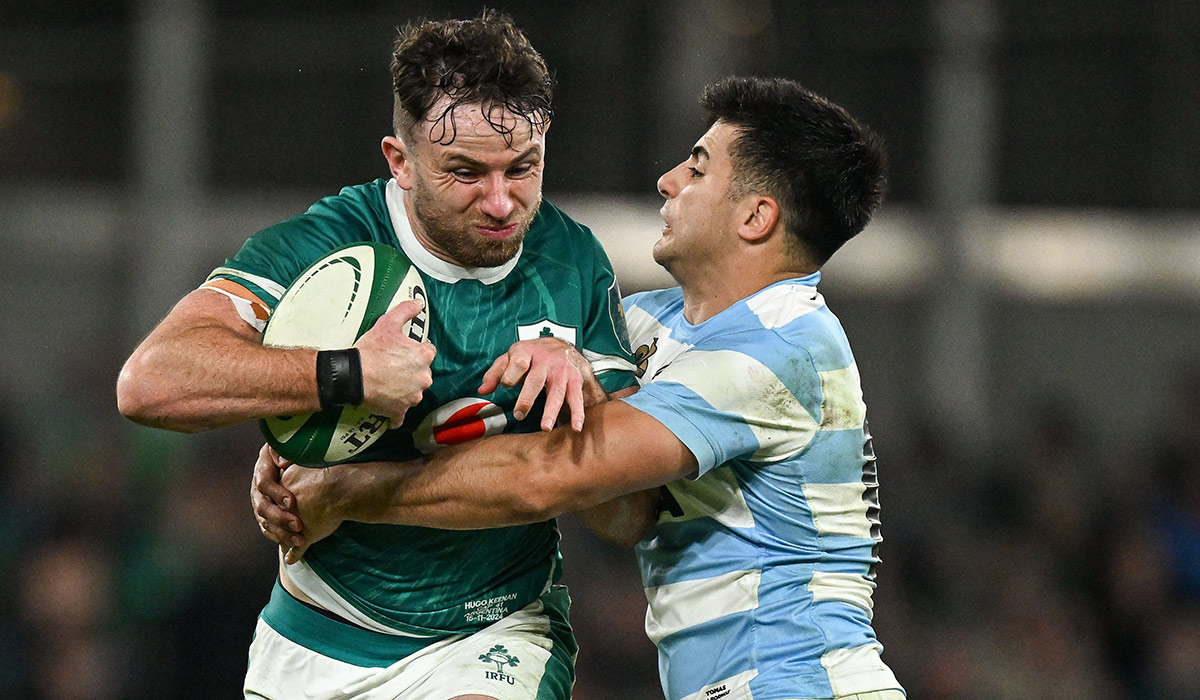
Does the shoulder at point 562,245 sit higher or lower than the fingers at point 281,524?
higher

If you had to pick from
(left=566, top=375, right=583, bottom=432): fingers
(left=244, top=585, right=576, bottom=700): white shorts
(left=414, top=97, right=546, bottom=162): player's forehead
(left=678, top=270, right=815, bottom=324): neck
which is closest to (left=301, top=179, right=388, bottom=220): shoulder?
(left=414, top=97, right=546, bottom=162): player's forehead

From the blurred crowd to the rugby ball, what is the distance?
3649 millimetres

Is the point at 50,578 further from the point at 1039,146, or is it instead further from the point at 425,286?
the point at 1039,146

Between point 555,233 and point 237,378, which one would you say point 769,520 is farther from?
point 237,378

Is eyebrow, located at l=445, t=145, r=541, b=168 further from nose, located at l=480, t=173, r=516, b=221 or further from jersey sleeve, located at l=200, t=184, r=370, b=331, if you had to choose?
jersey sleeve, located at l=200, t=184, r=370, b=331

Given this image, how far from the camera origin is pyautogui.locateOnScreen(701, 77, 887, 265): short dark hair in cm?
346

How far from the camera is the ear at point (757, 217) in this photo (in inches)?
136

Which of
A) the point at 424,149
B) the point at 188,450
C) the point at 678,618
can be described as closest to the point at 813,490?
the point at 678,618

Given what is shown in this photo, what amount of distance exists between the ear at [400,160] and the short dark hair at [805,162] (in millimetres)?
813

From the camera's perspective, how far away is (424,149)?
10.3 feet

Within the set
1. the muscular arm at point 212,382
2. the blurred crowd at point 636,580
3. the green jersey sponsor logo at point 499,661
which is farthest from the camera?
the blurred crowd at point 636,580

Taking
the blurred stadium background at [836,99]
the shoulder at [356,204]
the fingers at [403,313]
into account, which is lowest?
the blurred stadium background at [836,99]

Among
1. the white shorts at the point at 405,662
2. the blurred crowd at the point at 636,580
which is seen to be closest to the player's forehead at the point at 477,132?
the white shorts at the point at 405,662

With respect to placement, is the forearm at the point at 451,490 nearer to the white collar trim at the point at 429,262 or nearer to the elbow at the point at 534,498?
the elbow at the point at 534,498
